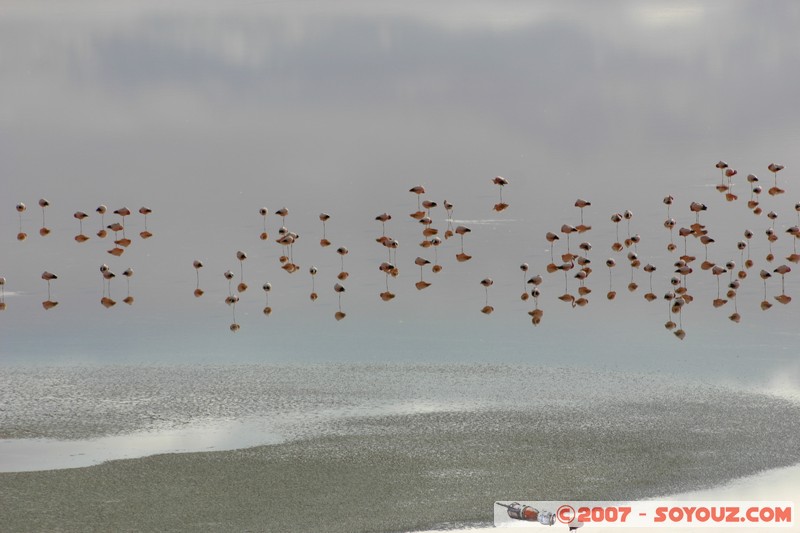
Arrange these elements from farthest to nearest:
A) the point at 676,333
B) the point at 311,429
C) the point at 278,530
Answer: the point at 676,333, the point at 311,429, the point at 278,530

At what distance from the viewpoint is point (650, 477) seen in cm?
2706

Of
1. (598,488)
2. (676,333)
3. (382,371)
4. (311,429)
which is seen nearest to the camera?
(598,488)

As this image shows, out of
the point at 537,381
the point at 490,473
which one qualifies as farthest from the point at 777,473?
the point at 537,381

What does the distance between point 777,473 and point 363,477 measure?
8.10 meters

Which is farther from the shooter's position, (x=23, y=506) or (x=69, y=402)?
(x=69, y=402)

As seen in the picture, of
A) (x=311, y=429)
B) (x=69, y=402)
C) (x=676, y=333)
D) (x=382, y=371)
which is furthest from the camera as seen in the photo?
(x=676, y=333)

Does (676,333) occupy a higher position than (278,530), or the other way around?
(676,333)

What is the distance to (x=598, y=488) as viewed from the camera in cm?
2636

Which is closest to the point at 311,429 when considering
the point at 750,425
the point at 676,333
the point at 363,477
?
the point at 363,477

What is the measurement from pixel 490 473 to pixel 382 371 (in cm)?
826

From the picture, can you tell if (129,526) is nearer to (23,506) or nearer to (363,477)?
(23,506)

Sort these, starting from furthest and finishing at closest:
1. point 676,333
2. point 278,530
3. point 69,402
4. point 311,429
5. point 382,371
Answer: point 676,333 → point 382,371 → point 69,402 → point 311,429 → point 278,530

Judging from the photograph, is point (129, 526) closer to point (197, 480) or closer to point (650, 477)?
point (197, 480)

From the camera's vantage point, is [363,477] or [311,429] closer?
[363,477]
